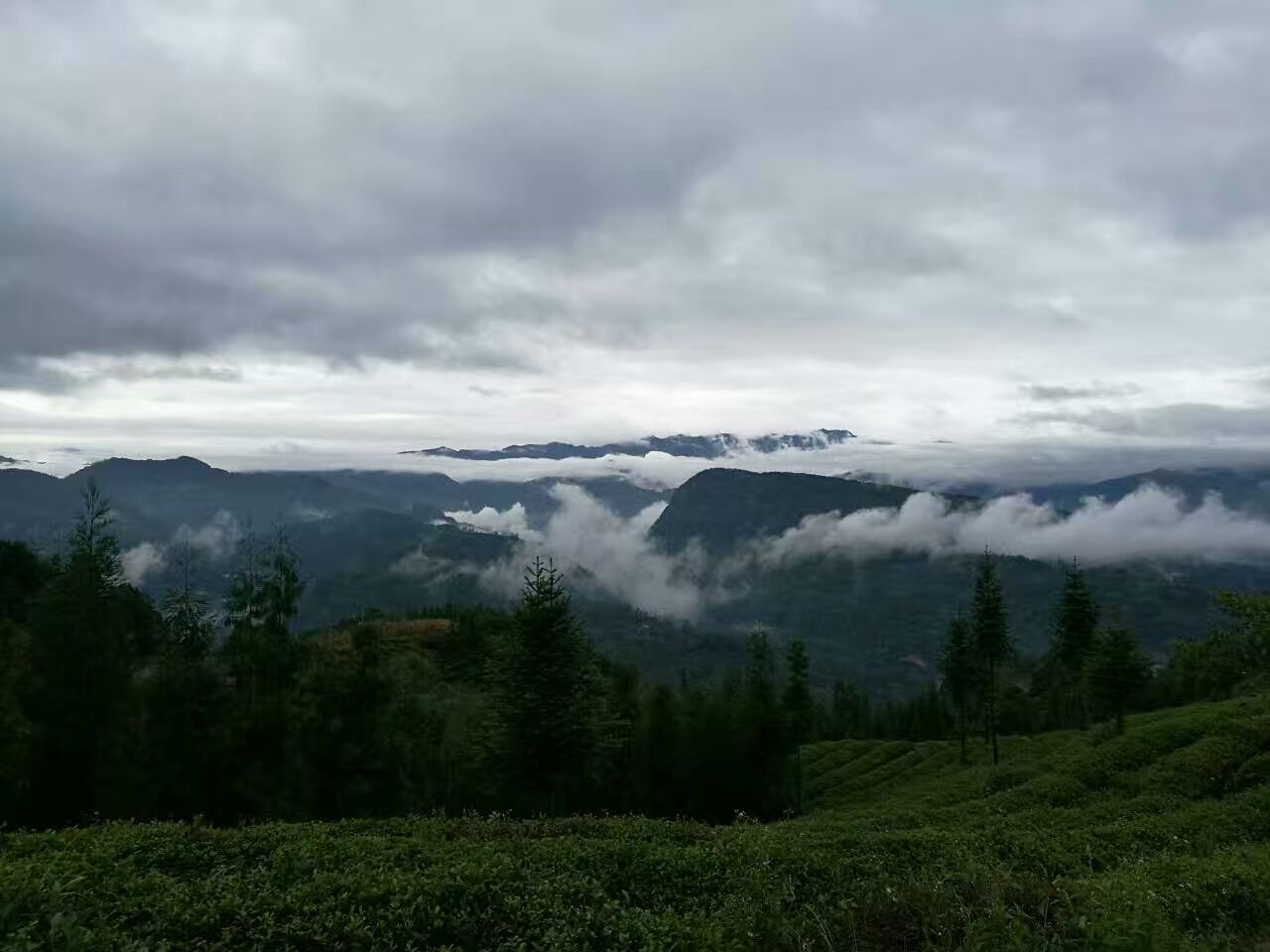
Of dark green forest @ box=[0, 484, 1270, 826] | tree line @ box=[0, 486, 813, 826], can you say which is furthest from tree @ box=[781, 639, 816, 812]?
tree line @ box=[0, 486, 813, 826]

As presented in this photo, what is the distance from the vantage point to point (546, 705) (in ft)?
109

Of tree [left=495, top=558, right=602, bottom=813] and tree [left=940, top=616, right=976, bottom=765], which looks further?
tree [left=940, top=616, right=976, bottom=765]

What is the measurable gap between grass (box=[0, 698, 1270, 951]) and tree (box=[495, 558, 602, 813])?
39.5 ft

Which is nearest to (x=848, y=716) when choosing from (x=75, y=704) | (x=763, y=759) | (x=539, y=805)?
(x=763, y=759)

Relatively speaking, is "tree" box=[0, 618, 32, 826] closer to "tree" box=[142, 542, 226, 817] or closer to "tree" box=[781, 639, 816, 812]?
"tree" box=[142, 542, 226, 817]

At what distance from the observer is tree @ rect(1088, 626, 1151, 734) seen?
5619 cm

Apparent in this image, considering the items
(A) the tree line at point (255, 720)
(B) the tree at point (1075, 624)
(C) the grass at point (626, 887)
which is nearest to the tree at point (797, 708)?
(A) the tree line at point (255, 720)

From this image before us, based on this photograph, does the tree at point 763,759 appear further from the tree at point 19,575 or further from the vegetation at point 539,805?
the tree at point 19,575

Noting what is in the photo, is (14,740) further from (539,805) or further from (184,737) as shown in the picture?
(539,805)

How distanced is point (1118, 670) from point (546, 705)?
47.8m

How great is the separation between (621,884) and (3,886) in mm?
10452

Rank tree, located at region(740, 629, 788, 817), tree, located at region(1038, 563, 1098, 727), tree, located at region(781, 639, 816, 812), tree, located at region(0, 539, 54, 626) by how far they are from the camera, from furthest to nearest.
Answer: tree, located at region(0, 539, 54, 626) → tree, located at region(1038, 563, 1098, 727) → tree, located at region(781, 639, 816, 812) → tree, located at region(740, 629, 788, 817)

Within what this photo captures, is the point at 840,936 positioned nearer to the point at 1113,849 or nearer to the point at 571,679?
the point at 1113,849

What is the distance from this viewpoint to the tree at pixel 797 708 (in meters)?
60.5
